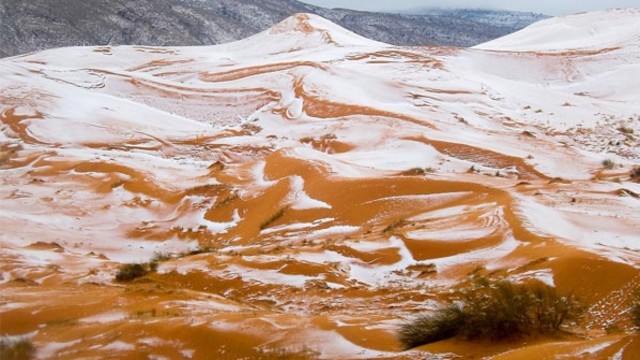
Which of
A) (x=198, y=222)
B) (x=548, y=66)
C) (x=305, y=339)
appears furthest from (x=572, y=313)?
(x=548, y=66)

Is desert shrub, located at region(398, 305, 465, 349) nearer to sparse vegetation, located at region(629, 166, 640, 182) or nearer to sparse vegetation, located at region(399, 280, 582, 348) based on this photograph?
sparse vegetation, located at region(399, 280, 582, 348)

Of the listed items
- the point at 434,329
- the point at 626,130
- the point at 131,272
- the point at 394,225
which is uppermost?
the point at 434,329

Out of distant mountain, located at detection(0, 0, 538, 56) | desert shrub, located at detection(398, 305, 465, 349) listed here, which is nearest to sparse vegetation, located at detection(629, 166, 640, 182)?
desert shrub, located at detection(398, 305, 465, 349)

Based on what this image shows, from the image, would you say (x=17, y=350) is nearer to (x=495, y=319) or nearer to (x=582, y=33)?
(x=495, y=319)

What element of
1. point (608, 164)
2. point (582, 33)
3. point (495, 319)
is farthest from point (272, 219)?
point (582, 33)

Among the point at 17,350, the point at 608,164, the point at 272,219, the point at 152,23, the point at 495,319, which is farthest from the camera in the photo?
the point at 152,23

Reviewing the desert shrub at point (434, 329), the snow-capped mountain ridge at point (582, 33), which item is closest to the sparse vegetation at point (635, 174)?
the desert shrub at point (434, 329)

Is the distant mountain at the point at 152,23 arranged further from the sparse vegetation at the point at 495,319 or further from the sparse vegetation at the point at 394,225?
the sparse vegetation at the point at 495,319
